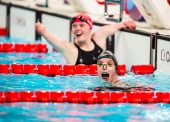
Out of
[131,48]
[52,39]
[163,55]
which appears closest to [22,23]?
[131,48]

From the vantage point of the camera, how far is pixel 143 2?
1074cm

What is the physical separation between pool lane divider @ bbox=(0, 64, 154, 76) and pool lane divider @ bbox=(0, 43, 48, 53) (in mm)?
2561

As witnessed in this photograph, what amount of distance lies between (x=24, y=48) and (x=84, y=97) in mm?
4920

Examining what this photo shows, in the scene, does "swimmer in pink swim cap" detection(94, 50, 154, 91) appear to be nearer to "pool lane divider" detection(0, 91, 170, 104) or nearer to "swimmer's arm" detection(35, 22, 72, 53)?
"pool lane divider" detection(0, 91, 170, 104)

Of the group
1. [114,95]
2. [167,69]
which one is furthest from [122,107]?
[167,69]

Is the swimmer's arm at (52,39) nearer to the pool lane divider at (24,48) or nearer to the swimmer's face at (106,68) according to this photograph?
the swimmer's face at (106,68)

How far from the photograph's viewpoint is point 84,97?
7828 millimetres

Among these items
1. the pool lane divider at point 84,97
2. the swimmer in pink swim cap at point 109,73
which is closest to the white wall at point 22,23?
the swimmer in pink swim cap at point 109,73

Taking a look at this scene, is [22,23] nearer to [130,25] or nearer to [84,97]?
[130,25]

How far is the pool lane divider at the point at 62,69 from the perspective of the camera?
9797 mm

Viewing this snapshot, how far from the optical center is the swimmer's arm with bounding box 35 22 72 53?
976 cm

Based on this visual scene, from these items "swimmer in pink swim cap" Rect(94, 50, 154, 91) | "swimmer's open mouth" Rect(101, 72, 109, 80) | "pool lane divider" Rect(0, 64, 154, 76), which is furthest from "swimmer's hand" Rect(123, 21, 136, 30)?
"swimmer's open mouth" Rect(101, 72, 109, 80)

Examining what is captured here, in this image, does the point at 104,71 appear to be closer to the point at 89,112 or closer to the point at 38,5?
the point at 89,112

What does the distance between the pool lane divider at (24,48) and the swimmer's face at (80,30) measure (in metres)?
2.73
